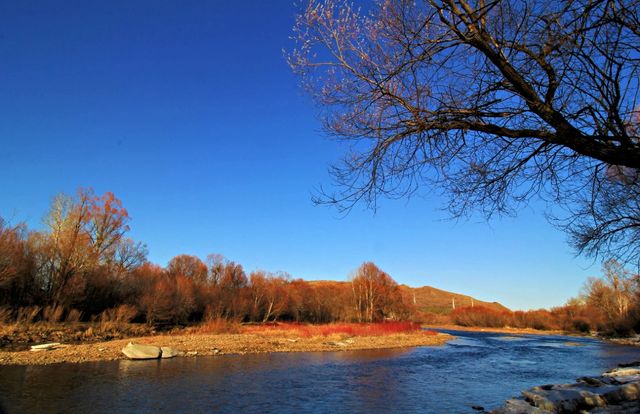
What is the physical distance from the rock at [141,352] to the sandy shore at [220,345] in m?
0.39

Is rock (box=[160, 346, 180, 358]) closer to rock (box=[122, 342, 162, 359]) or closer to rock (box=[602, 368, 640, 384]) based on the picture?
rock (box=[122, 342, 162, 359])

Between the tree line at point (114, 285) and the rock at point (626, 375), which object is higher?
the tree line at point (114, 285)

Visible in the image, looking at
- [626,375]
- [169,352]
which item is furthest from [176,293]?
[626,375]

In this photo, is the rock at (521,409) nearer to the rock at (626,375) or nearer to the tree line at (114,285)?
the rock at (626,375)

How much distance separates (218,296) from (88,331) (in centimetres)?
2148

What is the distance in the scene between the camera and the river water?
12555 mm

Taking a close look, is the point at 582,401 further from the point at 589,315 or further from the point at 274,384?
the point at 589,315

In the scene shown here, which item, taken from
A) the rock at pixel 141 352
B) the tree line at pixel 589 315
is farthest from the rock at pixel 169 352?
the tree line at pixel 589 315

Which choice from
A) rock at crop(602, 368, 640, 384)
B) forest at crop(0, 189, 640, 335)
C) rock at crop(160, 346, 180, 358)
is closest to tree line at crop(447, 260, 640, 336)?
forest at crop(0, 189, 640, 335)

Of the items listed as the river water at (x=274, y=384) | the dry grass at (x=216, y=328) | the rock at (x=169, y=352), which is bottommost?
the river water at (x=274, y=384)

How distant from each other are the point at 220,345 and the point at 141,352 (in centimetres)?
720

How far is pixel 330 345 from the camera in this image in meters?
32.5

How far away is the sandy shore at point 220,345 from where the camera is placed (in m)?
20.5

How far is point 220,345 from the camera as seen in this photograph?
28.7m
